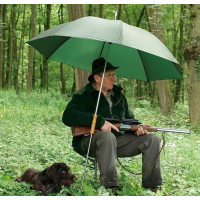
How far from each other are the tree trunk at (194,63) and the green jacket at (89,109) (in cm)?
477

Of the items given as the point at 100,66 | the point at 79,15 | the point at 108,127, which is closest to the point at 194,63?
the point at 79,15

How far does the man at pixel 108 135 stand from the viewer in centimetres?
431

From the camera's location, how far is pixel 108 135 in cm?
435

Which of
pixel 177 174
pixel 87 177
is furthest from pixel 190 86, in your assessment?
pixel 87 177

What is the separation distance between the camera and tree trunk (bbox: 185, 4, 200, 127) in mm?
9281

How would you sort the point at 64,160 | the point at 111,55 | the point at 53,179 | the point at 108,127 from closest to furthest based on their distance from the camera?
the point at 53,179 < the point at 108,127 < the point at 111,55 < the point at 64,160

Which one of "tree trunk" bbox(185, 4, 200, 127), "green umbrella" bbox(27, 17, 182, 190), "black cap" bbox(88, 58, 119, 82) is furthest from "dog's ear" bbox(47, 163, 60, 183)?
"tree trunk" bbox(185, 4, 200, 127)

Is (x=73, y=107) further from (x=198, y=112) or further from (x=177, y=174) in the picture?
(x=198, y=112)

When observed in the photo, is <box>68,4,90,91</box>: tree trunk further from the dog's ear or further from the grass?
the dog's ear

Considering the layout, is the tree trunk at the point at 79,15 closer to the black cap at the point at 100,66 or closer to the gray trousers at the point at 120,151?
the black cap at the point at 100,66

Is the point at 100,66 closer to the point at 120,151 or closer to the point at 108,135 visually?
the point at 108,135

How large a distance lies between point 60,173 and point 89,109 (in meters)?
0.88

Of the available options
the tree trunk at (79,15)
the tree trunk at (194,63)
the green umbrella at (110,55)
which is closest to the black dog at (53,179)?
the green umbrella at (110,55)

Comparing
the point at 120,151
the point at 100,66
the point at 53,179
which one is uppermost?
the point at 100,66
